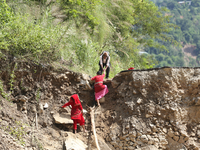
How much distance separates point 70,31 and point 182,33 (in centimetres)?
5714

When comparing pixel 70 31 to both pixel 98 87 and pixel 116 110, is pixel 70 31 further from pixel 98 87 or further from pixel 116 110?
pixel 116 110

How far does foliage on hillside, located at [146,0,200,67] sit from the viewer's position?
46031mm

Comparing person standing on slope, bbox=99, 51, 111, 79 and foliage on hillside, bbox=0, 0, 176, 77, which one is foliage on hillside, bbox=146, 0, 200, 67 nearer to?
foliage on hillside, bbox=0, 0, 176, 77

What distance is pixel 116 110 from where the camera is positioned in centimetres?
589

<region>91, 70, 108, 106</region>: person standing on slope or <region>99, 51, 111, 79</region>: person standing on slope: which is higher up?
<region>99, 51, 111, 79</region>: person standing on slope

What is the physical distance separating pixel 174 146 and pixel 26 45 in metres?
4.79

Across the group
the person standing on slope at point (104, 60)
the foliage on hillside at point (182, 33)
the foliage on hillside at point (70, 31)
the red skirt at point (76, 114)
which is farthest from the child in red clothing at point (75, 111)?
the foliage on hillside at point (182, 33)

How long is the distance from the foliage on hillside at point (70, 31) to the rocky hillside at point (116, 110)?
56 cm

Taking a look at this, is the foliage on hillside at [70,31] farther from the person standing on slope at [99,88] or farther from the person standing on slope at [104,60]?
the person standing on slope at [99,88]

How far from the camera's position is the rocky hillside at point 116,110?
5008 millimetres

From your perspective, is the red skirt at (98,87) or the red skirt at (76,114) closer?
the red skirt at (76,114)

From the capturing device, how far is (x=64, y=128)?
5520 millimetres

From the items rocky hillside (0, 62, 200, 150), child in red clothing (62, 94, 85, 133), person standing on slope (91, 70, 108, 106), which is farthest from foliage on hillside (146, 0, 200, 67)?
child in red clothing (62, 94, 85, 133)

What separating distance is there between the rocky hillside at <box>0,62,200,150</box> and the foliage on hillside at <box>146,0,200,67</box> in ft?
129
